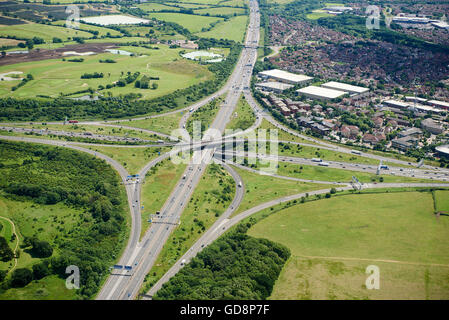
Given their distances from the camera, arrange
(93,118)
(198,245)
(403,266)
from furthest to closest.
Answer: (93,118), (198,245), (403,266)

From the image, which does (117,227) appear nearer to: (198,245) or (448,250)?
(198,245)

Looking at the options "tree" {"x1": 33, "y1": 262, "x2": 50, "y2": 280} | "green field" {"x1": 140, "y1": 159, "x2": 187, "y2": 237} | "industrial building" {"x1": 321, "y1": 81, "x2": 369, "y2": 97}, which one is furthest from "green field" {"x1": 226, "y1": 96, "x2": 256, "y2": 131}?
"tree" {"x1": 33, "y1": 262, "x2": 50, "y2": 280}

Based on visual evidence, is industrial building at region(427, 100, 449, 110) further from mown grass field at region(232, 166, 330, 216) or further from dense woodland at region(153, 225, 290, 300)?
dense woodland at region(153, 225, 290, 300)

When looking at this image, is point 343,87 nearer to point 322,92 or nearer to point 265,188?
point 322,92

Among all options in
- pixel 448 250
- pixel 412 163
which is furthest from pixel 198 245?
pixel 412 163

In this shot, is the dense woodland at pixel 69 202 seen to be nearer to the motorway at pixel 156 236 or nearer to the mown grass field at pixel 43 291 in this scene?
the mown grass field at pixel 43 291

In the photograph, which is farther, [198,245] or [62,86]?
[62,86]
